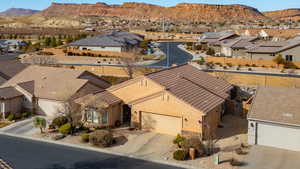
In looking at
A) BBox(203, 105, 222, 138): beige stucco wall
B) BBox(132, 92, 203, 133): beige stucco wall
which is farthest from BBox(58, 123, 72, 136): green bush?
BBox(203, 105, 222, 138): beige stucco wall

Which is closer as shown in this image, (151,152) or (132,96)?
(151,152)

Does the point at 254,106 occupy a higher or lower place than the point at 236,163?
higher

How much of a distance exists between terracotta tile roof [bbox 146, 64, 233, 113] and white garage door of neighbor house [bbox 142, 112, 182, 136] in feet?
6.57

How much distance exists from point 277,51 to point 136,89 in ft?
115

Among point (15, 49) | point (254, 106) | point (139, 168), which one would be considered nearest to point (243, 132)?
point (254, 106)

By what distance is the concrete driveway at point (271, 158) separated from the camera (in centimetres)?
2116

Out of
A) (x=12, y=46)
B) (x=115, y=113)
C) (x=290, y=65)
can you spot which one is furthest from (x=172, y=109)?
(x=12, y=46)

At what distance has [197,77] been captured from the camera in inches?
1318

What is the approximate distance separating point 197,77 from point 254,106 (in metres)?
8.78

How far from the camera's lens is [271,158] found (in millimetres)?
22328

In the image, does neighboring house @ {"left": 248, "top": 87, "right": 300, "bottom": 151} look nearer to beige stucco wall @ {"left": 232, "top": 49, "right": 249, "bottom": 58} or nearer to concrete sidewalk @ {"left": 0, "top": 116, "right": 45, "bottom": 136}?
concrete sidewalk @ {"left": 0, "top": 116, "right": 45, "bottom": 136}

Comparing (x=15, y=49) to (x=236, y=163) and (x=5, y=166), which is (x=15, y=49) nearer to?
(x=5, y=166)

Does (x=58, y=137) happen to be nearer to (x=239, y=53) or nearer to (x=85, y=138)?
(x=85, y=138)

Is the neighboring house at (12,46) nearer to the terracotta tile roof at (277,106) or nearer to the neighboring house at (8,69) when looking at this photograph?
the neighboring house at (8,69)
